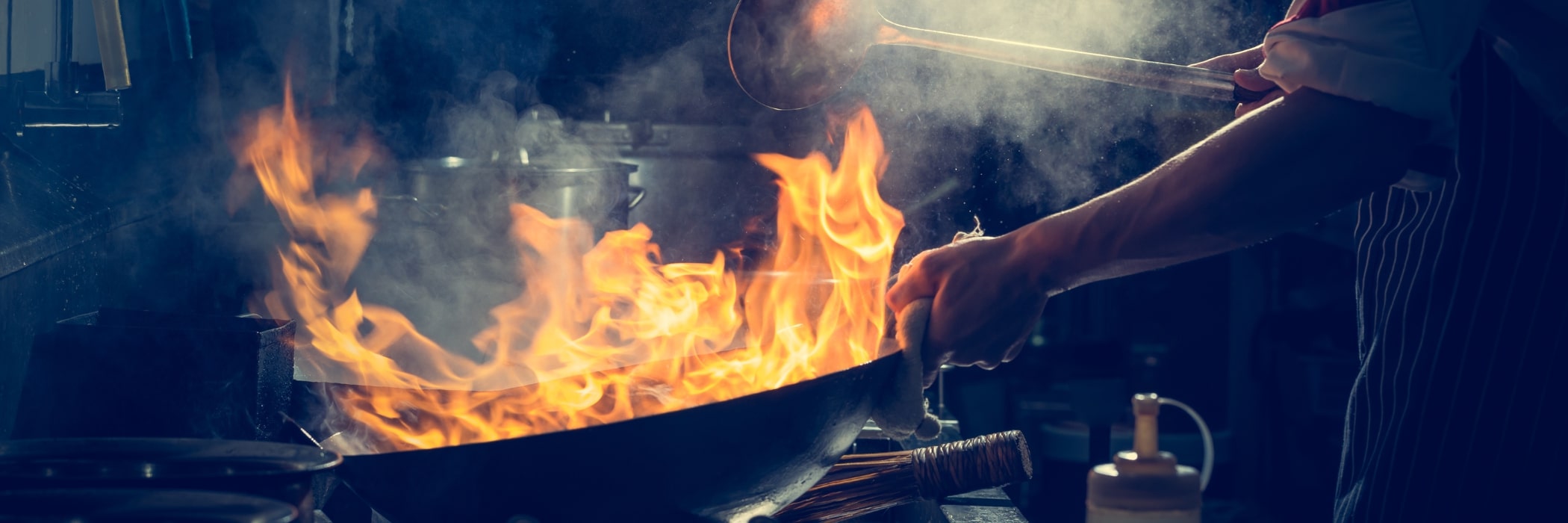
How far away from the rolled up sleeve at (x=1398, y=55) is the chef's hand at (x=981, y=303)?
1.21 feet

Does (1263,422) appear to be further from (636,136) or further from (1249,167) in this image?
(1249,167)

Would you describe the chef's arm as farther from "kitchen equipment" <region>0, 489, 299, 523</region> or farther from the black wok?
"kitchen equipment" <region>0, 489, 299, 523</region>

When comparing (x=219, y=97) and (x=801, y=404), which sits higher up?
(x=219, y=97)

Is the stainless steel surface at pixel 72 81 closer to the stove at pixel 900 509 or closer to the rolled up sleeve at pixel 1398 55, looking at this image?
the stove at pixel 900 509

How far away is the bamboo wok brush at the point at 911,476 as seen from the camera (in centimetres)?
125

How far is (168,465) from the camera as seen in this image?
0.90 meters

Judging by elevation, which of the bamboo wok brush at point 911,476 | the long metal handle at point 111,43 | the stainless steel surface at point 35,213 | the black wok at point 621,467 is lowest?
the bamboo wok brush at point 911,476

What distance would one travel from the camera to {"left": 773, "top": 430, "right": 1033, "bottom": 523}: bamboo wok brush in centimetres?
125

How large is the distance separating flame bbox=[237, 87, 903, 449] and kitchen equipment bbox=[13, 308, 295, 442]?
16 centimetres

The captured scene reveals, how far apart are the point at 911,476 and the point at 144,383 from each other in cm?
92

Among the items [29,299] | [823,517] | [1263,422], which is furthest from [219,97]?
[1263,422]

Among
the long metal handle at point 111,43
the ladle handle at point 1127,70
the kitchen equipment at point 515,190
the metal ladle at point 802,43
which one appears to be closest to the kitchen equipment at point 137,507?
the ladle handle at point 1127,70

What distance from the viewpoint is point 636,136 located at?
4398 mm

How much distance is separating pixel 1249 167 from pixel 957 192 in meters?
3.49
